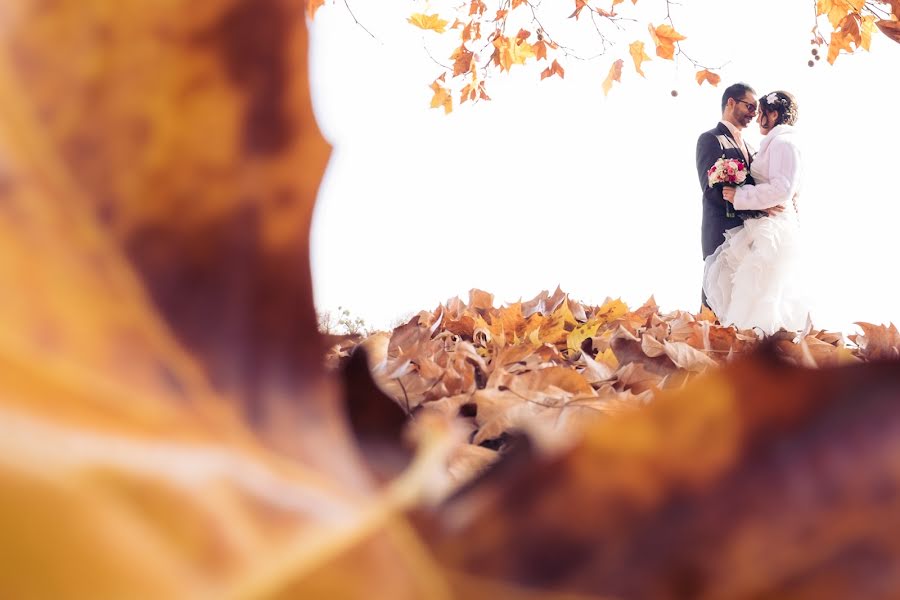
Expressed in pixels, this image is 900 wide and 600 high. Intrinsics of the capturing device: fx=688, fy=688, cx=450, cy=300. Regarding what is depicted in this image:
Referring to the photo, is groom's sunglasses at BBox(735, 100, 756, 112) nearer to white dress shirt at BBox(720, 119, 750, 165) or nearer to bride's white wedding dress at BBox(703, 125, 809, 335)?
white dress shirt at BBox(720, 119, 750, 165)

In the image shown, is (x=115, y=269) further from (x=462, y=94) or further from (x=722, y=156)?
(x=722, y=156)

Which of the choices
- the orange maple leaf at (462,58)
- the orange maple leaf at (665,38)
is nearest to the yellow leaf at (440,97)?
the orange maple leaf at (462,58)

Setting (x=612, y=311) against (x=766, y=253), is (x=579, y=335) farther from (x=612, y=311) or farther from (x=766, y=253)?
(x=766, y=253)

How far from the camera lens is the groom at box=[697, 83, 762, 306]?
397cm

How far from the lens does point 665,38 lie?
2730 millimetres

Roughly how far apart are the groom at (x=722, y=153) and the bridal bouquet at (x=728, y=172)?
0.06 metres

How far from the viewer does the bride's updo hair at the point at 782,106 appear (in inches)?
161

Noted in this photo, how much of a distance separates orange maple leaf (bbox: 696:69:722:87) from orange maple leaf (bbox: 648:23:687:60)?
0.43 m

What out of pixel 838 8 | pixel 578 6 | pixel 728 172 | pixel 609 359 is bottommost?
pixel 609 359

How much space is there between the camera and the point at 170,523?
0.08 meters

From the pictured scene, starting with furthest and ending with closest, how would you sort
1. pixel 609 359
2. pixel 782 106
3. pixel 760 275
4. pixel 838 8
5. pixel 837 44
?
pixel 782 106 → pixel 760 275 → pixel 837 44 → pixel 838 8 → pixel 609 359

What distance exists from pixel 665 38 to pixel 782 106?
176cm

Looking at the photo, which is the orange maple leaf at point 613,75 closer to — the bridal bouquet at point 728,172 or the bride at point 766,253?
the bridal bouquet at point 728,172

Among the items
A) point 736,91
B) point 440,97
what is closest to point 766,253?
point 736,91
